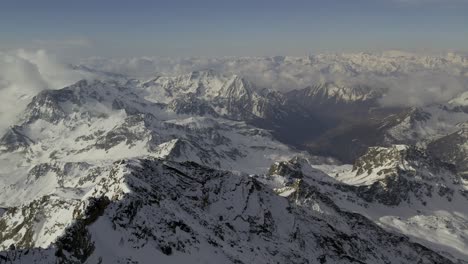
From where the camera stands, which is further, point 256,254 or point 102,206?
point 256,254

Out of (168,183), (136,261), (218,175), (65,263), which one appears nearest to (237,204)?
(218,175)

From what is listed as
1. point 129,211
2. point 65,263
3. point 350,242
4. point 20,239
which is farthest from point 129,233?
point 350,242

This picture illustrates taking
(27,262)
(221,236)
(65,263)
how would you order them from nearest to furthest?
(27,262), (65,263), (221,236)

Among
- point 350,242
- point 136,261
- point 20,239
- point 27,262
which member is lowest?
point 350,242

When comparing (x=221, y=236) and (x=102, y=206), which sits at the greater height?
(x=102, y=206)

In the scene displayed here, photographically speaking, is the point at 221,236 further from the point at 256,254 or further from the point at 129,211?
the point at 129,211

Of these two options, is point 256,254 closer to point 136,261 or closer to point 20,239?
point 136,261

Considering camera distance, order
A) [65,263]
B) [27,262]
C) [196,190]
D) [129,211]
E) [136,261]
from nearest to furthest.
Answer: [27,262], [65,263], [136,261], [129,211], [196,190]

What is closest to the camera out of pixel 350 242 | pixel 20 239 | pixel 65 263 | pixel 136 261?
pixel 65 263

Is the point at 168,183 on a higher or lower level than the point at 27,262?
lower
